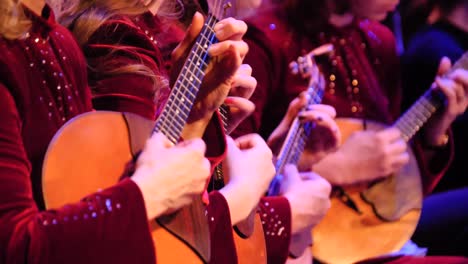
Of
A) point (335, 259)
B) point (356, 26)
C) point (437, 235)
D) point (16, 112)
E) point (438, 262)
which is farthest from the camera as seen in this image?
point (437, 235)

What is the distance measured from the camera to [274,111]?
2006 millimetres

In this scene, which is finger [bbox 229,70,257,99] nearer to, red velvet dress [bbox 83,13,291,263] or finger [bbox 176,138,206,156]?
red velvet dress [bbox 83,13,291,263]

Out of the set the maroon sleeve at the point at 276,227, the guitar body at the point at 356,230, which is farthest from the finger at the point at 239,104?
the guitar body at the point at 356,230

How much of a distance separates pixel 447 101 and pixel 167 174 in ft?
4.43

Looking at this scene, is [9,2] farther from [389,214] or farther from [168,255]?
[389,214]

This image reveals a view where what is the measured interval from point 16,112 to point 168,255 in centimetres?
31

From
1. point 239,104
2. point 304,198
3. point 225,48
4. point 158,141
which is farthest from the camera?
point 304,198

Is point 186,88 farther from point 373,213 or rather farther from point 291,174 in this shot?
point 373,213

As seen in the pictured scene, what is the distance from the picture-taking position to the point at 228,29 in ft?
3.89

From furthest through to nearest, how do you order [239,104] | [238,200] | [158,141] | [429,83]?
1. [429,83]
2. [239,104]
3. [238,200]
4. [158,141]

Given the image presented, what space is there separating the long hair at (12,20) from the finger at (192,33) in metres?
0.27

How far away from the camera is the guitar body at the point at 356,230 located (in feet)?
6.22

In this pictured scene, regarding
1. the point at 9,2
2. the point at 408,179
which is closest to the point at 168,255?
the point at 9,2

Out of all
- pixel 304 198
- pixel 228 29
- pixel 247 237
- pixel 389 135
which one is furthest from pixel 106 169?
pixel 389 135
